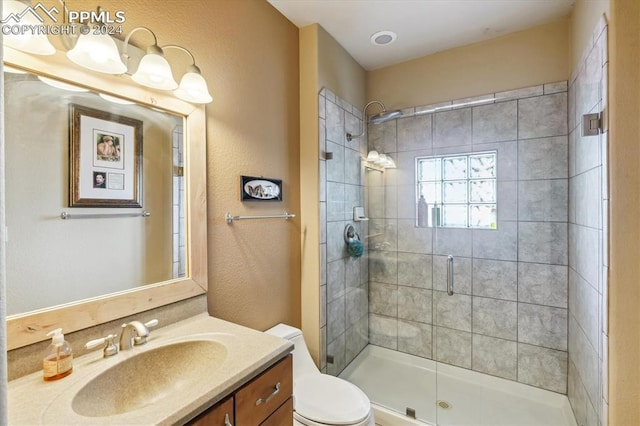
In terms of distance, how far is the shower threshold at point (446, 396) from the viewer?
Answer: 2.00 m

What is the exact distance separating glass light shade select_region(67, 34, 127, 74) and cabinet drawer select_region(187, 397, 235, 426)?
118cm

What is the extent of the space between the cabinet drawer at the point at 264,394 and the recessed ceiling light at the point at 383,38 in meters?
2.27

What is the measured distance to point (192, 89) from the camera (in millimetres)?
1306

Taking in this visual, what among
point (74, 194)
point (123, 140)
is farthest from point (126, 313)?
point (123, 140)

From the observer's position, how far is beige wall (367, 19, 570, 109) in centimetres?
215

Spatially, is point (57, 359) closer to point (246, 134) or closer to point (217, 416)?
point (217, 416)

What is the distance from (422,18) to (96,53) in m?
1.98

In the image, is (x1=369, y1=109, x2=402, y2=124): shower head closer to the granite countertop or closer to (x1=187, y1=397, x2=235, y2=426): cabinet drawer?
the granite countertop

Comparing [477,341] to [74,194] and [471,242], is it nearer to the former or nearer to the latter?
[471,242]

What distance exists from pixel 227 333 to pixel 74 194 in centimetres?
76

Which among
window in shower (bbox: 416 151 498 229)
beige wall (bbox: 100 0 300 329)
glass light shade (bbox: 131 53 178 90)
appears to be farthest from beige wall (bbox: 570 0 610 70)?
glass light shade (bbox: 131 53 178 90)

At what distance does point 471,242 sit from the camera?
7.86 ft

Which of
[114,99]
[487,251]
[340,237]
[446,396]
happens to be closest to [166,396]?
[114,99]

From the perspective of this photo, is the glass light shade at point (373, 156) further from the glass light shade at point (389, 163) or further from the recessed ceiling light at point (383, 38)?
the recessed ceiling light at point (383, 38)
